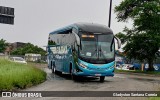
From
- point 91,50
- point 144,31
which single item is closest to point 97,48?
point 91,50

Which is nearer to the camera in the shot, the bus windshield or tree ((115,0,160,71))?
the bus windshield

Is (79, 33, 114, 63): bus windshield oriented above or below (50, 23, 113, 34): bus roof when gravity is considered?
below

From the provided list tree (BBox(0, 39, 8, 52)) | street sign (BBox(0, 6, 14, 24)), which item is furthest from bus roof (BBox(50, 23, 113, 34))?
tree (BBox(0, 39, 8, 52))

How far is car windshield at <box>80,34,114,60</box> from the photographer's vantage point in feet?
74.6

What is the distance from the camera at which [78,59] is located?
22625 millimetres

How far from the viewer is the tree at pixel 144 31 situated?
1796 inches

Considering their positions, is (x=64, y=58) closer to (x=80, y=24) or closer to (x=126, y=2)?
(x=80, y=24)

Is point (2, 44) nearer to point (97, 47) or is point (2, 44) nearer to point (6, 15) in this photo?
point (6, 15)

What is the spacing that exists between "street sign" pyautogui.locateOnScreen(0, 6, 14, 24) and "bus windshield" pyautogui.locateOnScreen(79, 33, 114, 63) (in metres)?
10.9

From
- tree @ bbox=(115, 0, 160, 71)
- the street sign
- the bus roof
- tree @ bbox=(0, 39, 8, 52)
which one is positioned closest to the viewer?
the bus roof

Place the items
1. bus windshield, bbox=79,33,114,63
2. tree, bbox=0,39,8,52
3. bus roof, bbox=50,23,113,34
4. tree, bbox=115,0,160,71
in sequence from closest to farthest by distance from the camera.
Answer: bus windshield, bbox=79,33,114,63 < bus roof, bbox=50,23,113,34 < tree, bbox=115,0,160,71 < tree, bbox=0,39,8,52

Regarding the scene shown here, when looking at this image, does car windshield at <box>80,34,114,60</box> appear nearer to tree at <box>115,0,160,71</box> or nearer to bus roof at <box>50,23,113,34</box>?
bus roof at <box>50,23,113,34</box>

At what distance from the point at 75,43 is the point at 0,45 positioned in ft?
340

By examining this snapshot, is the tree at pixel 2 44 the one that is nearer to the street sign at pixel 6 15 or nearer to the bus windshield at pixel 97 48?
the street sign at pixel 6 15
